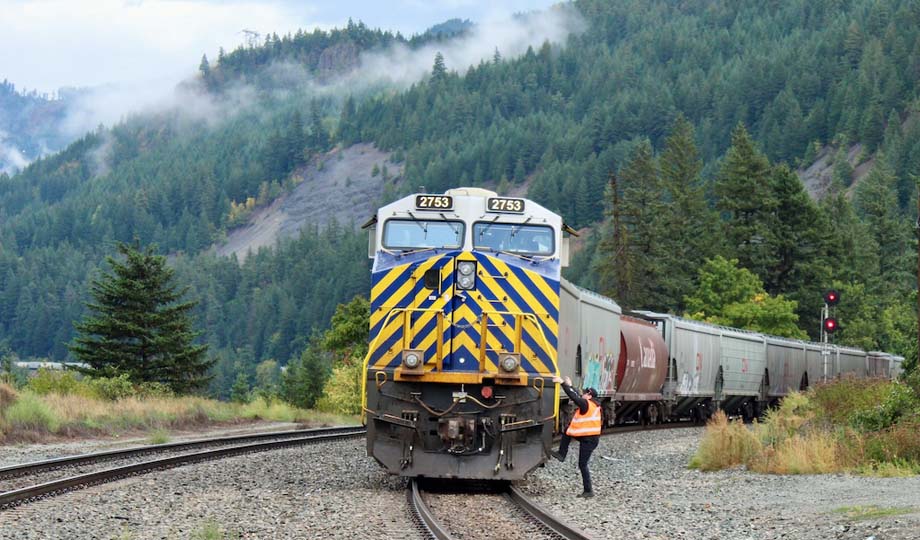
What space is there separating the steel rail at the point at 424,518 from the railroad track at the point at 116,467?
182 inches

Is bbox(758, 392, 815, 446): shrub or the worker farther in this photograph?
bbox(758, 392, 815, 446): shrub

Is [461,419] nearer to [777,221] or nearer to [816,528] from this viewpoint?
[816,528]

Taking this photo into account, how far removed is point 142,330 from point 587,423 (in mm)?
44525

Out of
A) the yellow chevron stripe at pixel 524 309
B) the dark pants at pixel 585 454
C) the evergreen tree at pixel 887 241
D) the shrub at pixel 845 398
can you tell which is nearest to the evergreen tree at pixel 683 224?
the evergreen tree at pixel 887 241

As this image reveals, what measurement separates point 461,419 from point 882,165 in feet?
458

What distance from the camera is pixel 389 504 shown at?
Result: 1606 centimetres

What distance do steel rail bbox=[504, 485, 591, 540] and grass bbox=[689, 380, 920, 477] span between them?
247 inches

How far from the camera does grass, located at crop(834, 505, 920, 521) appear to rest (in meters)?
14.0

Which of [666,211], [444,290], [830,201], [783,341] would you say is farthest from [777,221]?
[444,290]

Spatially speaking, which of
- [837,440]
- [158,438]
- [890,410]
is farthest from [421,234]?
[158,438]

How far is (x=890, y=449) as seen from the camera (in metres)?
20.8

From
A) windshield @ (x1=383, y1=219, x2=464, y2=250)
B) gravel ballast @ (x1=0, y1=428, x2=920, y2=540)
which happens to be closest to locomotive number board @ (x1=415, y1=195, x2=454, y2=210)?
windshield @ (x1=383, y1=219, x2=464, y2=250)

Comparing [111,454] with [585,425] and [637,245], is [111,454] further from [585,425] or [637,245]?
[637,245]

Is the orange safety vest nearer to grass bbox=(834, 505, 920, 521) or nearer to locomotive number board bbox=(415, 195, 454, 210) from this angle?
locomotive number board bbox=(415, 195, 454, 210)
